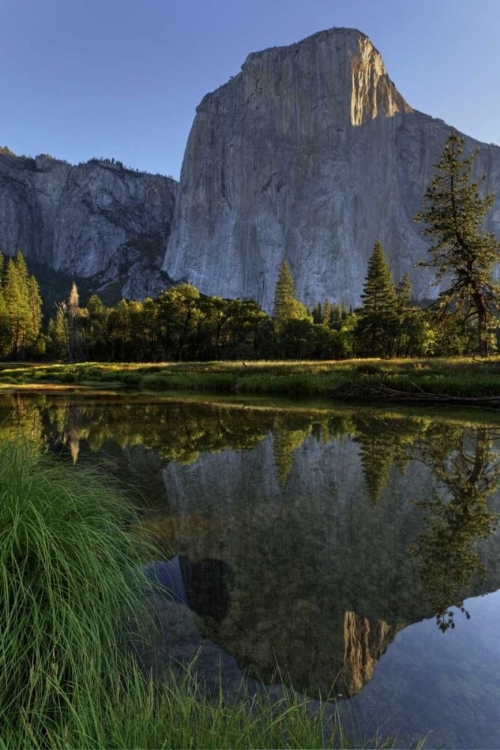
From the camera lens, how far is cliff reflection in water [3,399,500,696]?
10.2 ft

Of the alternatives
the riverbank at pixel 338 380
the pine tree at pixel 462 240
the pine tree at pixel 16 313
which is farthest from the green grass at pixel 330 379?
the pine tree at pixel 16 313

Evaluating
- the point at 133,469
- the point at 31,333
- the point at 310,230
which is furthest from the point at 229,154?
the point at 133,469

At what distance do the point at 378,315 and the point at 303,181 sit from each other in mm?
93040

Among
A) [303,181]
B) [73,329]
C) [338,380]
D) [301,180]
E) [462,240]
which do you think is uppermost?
[301,180]

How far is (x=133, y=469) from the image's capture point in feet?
26.2

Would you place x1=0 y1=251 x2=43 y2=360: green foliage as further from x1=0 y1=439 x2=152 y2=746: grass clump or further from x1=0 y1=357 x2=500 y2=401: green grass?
x1=0 y1=439 x2=152 y2=746: grass clump

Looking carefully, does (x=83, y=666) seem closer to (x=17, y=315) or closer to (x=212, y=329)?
(x=212, y=329)

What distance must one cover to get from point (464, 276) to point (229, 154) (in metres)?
134

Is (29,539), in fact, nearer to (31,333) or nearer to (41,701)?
(41,701)

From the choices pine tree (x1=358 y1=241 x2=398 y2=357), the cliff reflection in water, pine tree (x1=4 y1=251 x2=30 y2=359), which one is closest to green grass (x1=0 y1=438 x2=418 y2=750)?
the cliff reflection in water

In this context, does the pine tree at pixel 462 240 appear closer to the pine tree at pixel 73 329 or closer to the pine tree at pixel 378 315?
the pine tree at pixel 378 315

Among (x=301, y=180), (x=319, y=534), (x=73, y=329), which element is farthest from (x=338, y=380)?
(x=301, y=180)

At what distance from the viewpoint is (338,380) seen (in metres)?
24.5

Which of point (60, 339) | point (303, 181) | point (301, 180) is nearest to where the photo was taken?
point (60, 339)
